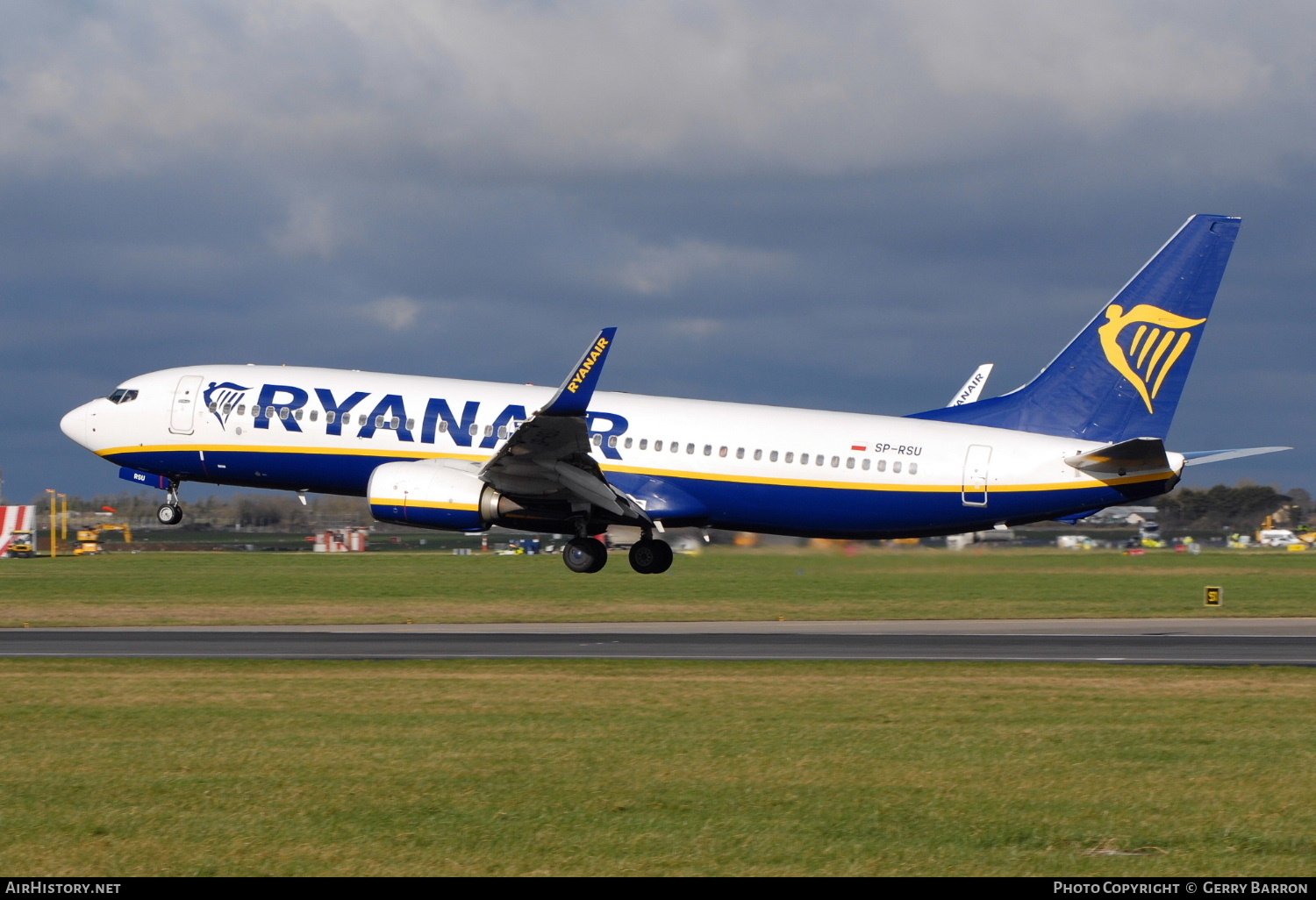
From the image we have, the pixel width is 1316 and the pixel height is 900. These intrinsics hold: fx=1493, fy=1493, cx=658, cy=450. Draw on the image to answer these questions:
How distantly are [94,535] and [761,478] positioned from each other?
73.1 meters

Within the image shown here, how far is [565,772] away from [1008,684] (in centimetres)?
1112

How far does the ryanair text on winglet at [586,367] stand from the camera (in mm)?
36188

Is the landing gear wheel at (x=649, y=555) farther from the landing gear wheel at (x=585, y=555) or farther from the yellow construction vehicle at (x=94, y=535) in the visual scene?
the yellow construction vehicle at (x=94, y=535)

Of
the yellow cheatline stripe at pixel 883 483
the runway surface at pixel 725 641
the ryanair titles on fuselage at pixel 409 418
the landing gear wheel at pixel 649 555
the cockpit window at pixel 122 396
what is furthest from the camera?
the cockpit window at pixel 122 396

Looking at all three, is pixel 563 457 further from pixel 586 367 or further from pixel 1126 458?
pixel 1126 458

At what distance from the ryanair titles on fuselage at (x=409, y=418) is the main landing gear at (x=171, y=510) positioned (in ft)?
15.6

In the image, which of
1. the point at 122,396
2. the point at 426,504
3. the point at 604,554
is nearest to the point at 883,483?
the point at 604,554

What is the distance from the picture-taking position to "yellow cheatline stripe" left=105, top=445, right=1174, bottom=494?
128 ft

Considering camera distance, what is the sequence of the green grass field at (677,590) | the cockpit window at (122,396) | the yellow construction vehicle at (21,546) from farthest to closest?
the yellow construction vehicle at (21,546), the cockpit window at (122,396), the green grass field at (677,590)

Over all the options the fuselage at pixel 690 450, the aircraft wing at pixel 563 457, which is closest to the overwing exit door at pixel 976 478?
the fuselage at pixel 690 450

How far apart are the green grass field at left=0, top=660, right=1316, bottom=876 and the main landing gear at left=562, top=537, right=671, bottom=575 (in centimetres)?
1572

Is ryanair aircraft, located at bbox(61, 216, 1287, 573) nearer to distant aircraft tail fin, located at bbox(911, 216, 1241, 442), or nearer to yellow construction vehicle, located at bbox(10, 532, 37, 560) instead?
distant aircraft tail fin, located at bbox(911, 216, 1241, 442)

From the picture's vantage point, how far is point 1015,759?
1806 cm
